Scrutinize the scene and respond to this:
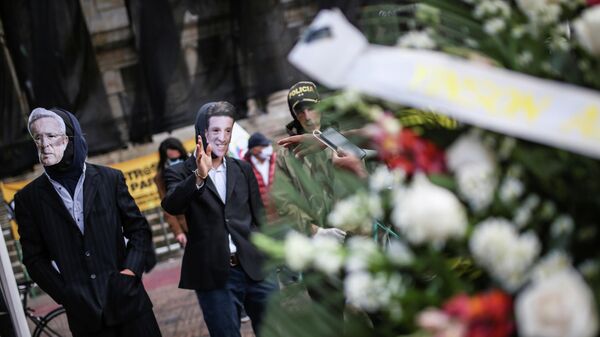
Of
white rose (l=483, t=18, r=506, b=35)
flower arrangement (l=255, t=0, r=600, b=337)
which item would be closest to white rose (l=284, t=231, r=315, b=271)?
flower arrangement (l=255, t=0, r=600, b=337)

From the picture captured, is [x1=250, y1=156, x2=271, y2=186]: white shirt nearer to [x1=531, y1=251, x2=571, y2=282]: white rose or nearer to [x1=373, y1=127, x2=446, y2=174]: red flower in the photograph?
[x1=373, y1=127, x2=446, y2=174]: red flower

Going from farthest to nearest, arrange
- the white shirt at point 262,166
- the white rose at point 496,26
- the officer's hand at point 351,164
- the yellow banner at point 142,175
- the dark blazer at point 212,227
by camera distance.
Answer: the yellow banner at point 142,175 < the white shirt at point 262,166 < the dark blazer at point 212,227 < the officer's hand at point 351,164 < the white rose at point 496,26

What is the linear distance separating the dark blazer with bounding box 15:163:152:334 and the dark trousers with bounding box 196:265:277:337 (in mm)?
518

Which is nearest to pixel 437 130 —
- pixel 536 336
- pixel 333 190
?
pixel 333 190

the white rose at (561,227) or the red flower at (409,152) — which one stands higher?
the red flower at (409,152)

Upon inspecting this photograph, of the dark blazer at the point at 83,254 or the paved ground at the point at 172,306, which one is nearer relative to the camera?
the dark blazer at the point at 83,254

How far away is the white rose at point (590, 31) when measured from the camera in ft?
4.22

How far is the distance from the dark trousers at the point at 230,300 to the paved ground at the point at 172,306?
2.05 m

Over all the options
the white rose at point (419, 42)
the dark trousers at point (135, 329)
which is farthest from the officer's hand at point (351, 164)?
the dark trousers at point (135, 329)

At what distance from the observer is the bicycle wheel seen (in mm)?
8055

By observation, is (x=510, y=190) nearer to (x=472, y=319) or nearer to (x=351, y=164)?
(x=472, y=319)

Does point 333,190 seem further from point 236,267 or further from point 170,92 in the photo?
point 170,92

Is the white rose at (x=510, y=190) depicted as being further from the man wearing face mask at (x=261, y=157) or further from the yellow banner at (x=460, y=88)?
the man wearing face mask at (x=261, y=157)

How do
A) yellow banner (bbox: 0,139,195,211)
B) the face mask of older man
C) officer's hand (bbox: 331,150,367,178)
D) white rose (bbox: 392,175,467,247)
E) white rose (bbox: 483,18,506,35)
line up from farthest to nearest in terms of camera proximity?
yellow banner (bbox: 0,139,195,211)
the face mask of older man
officer's hand (bbox: 331,150,367,178)
white rose (bbox: 483,18,506,35)
white rose (bbox: 392,175,467,247)
